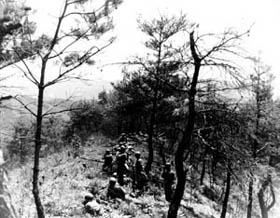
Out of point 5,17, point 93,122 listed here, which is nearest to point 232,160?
point 5,17

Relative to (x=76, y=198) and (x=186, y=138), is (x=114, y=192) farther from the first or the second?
(x=186, y=138)

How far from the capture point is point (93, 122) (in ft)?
131

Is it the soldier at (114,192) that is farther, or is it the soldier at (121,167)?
the soldier at (121,167)

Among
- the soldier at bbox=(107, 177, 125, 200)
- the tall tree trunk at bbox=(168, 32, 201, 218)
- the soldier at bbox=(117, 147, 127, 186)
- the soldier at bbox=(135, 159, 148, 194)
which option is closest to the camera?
the tall tree trunk at bbox=(168, 32, 201, 218)

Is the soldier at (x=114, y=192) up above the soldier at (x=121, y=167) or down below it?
below

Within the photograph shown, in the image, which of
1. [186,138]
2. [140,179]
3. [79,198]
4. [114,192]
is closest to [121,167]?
[140,179]

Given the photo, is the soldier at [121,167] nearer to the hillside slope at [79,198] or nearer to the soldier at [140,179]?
the hillside slope at [79,198]

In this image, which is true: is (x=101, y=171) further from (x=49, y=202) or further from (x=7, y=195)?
(x=7, y=195)

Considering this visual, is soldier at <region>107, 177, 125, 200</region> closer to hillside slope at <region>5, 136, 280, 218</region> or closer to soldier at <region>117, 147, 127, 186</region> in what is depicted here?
hillside slope at <region>5, 136, 280, 218</region>

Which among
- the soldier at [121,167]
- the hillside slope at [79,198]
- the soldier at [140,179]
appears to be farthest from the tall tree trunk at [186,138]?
the soldier at [140,179]

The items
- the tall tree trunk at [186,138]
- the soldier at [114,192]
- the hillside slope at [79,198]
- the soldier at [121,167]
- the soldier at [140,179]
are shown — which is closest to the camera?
the tall tree trunk at [186,138]

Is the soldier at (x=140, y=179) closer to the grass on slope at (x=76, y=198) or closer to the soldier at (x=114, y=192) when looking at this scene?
the grass on slope at (x=76, y=198)

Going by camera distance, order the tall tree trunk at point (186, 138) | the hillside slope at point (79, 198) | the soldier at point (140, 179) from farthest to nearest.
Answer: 1. the soldier at point (140, 179)
2. the hillside slope at point (79, 198)
3. the tall tree trunk at point (186, 138)

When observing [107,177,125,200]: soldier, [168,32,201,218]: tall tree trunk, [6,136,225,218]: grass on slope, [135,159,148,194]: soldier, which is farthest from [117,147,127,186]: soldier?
[168,32,201,218]: tall tree trunk
